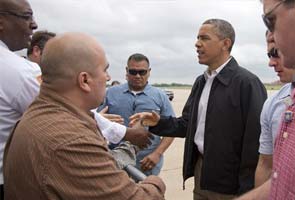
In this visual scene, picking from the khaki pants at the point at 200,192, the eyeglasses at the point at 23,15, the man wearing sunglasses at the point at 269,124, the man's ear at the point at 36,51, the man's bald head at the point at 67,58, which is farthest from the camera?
the khaki pants at the point at 200,192

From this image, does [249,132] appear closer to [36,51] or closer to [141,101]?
[141,101]

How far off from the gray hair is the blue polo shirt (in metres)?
1.28

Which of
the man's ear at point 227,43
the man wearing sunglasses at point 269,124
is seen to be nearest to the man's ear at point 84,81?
the man wearing sunglasses at point 269,124

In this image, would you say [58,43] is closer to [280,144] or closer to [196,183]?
[280,144]

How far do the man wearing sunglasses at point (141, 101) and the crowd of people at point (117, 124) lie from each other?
3.6 inches

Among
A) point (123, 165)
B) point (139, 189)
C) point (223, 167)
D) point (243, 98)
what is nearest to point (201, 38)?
point (243, 98)

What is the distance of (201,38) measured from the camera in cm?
436

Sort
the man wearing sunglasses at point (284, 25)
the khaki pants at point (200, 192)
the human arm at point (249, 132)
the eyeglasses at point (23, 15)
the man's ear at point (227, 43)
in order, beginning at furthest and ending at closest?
the man's ear at point (227, 43) → the khaki pants at point (200, 192) → the human arm at point (249, 132) → the eyeglasses at point (23, 15) → the man wearing sunglasses at point (284, 25)

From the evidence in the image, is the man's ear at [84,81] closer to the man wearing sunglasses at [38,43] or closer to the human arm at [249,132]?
the man wearing sunglasses at [38,43]

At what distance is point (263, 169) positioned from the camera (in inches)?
133

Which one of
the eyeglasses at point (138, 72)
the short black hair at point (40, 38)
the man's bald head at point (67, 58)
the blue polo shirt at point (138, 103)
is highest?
the man's bald head at point (67, 58)

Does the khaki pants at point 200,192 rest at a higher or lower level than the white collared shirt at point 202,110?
lower

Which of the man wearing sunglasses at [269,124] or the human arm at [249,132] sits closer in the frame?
the man wearing sunglasses at [269,124]

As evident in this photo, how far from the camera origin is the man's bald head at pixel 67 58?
2010 millimetres
